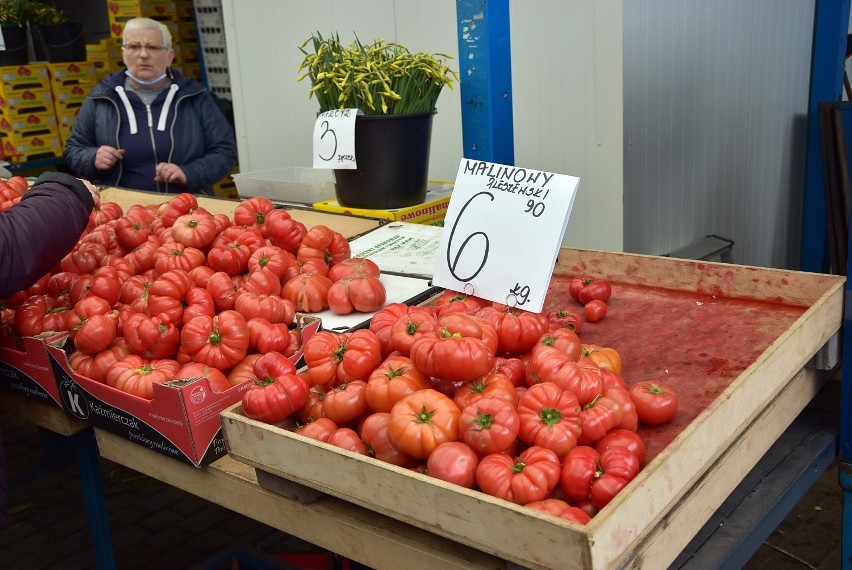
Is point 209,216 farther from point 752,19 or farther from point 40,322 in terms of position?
point 752,19

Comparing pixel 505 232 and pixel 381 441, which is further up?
pixel 505 232

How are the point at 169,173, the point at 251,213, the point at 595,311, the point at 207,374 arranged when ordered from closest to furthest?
the point at 207,374
the point at 595,311
the point at 251,213
the point at 169,173

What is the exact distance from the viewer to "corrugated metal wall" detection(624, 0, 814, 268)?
3518mm

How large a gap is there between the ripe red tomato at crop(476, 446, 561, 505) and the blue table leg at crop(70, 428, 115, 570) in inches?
56.0

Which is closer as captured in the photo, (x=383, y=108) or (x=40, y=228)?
(x=40, y=228)

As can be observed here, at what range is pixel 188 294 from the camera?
6.97 ft

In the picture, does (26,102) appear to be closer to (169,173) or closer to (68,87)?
(68,87)

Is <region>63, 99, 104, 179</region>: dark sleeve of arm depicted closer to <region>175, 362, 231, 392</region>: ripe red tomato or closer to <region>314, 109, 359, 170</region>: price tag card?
<region>314, 109, 359, 170</region>: price tag card

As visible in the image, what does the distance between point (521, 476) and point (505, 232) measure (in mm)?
794

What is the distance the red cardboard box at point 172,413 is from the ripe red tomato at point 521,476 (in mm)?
677

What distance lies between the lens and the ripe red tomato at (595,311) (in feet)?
6.77

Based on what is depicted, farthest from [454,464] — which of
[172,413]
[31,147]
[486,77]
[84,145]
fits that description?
[31,147]

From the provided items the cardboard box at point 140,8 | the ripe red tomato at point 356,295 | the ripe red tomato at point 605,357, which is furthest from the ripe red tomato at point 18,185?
the cardboard box at point 140,8

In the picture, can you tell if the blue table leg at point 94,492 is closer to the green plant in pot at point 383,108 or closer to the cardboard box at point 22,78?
the green plant in pot at point 383,108
